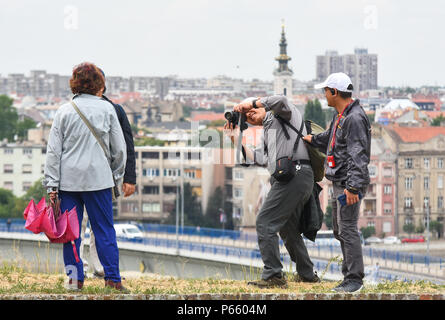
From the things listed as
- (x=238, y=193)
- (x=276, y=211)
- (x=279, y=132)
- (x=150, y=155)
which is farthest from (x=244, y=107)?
(x=150, y=155)

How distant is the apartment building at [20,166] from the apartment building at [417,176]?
92.3ft

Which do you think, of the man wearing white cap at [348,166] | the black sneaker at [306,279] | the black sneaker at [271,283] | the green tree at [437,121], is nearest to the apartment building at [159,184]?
the green tree at [437,121]

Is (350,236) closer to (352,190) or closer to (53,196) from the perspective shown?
(352,190)

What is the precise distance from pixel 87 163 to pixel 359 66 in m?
138

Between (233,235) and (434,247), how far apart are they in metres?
17.2

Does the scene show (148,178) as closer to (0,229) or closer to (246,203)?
(246,203)

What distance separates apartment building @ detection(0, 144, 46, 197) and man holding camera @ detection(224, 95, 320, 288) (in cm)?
9184

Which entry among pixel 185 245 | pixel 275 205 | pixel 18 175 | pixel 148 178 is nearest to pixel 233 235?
pixel 185 245

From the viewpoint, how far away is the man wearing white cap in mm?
7332

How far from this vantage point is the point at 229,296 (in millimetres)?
6840

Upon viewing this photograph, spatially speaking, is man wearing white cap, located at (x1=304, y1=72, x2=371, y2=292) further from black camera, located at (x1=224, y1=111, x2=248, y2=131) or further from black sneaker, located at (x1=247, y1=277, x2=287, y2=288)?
black camera, located at (x1=224, y1=111, x2=248, y2=131)

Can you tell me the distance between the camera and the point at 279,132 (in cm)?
791

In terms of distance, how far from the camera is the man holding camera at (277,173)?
783cm

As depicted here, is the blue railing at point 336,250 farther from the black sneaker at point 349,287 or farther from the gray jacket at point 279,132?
the black sneaker at point 349,287
